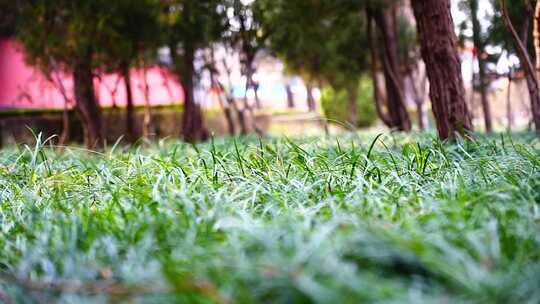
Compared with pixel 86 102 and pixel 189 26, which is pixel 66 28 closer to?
pixel 86 102

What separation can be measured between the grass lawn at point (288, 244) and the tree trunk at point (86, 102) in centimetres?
554

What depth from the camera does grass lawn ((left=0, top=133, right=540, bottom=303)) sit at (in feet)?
3.75

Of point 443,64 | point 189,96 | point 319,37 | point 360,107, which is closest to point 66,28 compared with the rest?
point 189,96

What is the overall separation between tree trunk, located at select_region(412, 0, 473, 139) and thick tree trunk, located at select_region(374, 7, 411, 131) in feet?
11.3

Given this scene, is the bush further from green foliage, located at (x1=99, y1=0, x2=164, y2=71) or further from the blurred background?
green foliage, located at (x1=99, y1=0, x2=164, y2=71)

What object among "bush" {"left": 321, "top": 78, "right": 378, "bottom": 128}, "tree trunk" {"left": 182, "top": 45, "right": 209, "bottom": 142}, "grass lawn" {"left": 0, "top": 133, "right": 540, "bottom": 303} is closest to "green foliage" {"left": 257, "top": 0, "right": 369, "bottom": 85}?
"tree trunk" {"left": 182, "top": 45, "right": 209, "bottom": 142}

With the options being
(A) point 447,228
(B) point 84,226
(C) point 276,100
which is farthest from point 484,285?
(C) point 276,100

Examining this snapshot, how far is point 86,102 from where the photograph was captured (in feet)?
26.0

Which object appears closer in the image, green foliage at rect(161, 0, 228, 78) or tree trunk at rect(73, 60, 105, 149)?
tree trunk at rect(73, 60, 105, 149)

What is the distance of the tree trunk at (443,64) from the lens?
385 centimetres

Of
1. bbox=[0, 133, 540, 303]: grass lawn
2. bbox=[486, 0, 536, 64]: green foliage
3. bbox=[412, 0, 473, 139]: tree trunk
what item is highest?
bbox=[486, 0, 536, 64]: green foliage

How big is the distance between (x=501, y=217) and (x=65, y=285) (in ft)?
4.02

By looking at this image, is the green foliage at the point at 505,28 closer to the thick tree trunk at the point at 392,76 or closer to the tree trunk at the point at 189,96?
the thick tree trunk at the point at 392,76

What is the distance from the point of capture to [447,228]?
1492mm
